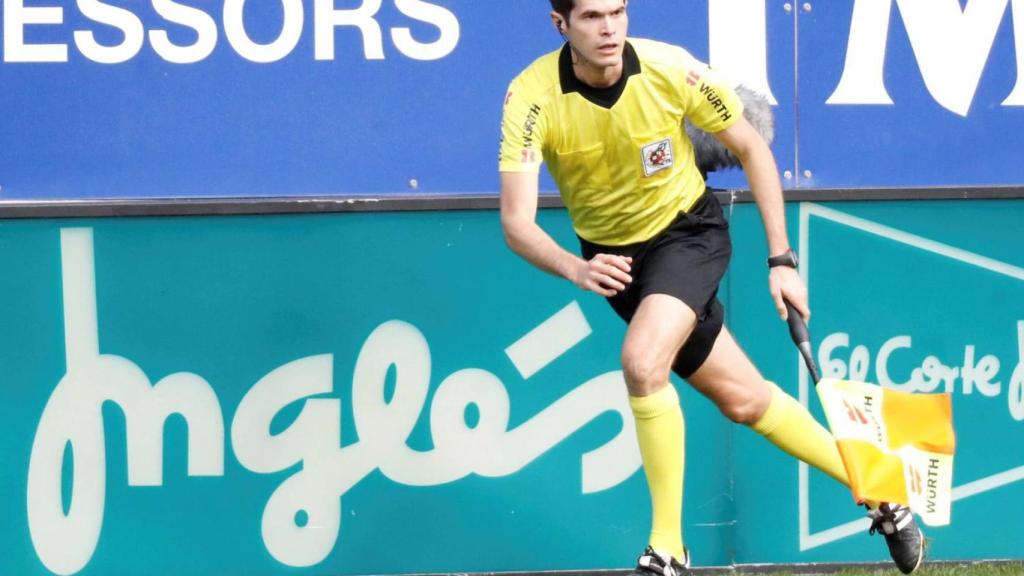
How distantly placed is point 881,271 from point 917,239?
0.17 meters

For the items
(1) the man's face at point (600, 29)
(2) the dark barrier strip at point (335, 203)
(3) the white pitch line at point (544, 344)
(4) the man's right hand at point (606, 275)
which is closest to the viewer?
(4) the man's right hand at point (606, 275)

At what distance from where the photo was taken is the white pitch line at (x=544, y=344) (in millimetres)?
6270

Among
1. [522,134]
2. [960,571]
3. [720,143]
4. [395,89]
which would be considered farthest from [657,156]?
[960,571]

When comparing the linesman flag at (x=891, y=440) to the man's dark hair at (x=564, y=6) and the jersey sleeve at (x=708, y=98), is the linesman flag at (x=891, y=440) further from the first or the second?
the man's dark hair at (x=564, y=6)

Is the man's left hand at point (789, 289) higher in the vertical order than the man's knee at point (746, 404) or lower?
higher

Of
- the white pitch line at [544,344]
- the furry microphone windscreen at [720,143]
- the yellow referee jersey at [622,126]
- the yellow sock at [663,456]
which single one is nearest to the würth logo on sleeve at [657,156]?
the yellow referee jersey at [622,126]

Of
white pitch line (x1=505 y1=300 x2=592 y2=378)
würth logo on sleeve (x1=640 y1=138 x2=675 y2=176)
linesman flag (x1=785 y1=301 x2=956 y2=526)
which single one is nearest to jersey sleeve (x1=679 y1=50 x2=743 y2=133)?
würth logo on sleeve (x1=640 y1=138 x2=675 y2=176)

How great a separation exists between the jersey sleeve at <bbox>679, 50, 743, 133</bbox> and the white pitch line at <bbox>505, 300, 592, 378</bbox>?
3.65 feet

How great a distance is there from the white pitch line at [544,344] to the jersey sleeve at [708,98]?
3.65 feet

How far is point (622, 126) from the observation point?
5.36 m

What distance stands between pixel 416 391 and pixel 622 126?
4.63 ft

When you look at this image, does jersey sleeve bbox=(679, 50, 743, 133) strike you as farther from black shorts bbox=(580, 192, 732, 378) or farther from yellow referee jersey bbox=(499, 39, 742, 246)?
black shorts bbox=(580, 192, 732, 378)

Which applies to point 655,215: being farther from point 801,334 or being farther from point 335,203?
point 335,203

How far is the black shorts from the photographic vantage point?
5355mm
